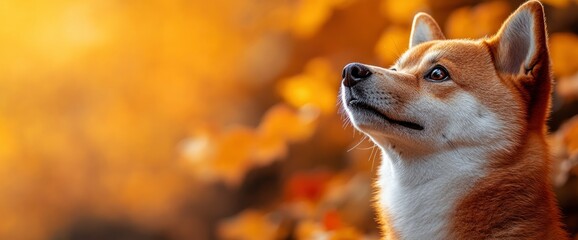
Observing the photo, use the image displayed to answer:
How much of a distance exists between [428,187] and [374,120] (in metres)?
0.29

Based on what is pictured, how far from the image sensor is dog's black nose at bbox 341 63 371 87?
276 cm

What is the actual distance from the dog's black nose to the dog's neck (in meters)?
0.26

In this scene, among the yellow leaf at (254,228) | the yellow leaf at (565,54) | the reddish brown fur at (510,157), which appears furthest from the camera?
the yellow leaf at (254,228)

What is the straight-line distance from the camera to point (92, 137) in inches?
299

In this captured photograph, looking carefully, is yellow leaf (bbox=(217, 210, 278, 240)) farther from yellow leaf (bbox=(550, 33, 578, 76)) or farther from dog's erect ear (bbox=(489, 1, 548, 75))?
dog's erect ear (bbox=(489, 1, 548, 75))

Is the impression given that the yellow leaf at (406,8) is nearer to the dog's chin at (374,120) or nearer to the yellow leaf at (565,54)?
the yellow leaf at (565,54)

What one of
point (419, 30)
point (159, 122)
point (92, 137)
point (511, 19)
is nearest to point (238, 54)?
point (159, 122)

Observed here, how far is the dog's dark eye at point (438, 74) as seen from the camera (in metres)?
2.81

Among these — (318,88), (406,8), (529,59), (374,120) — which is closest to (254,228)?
(318,88)

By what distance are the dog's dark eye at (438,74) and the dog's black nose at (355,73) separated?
230mm

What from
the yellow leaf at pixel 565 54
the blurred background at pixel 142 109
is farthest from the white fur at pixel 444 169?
the blurred background at pixel 142 109

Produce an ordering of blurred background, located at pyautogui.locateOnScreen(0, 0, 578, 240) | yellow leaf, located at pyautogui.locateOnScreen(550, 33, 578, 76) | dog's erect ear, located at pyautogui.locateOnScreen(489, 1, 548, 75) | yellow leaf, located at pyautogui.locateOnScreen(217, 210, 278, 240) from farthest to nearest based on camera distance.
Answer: blurred background, located at pyautogui.locateOnScreen(0, 0, 578, 240) < yellow leaf, located at pyautogui.locateOnScreen(217, 210, 278, 240) < yellow leaf, located at pyautogui.locateOnScreen(550, 33, 578, 76) < dog's erect ear, located at pyautogui.locateOnScreen(489, 1, 548, 75)

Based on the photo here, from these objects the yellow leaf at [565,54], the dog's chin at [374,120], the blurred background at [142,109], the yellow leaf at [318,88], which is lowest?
the dog's chin at [374,120]

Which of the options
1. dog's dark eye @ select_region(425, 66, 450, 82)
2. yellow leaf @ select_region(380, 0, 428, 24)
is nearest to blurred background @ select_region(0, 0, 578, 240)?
yellow leaf @ select_region(380, 0, 428, 24)
